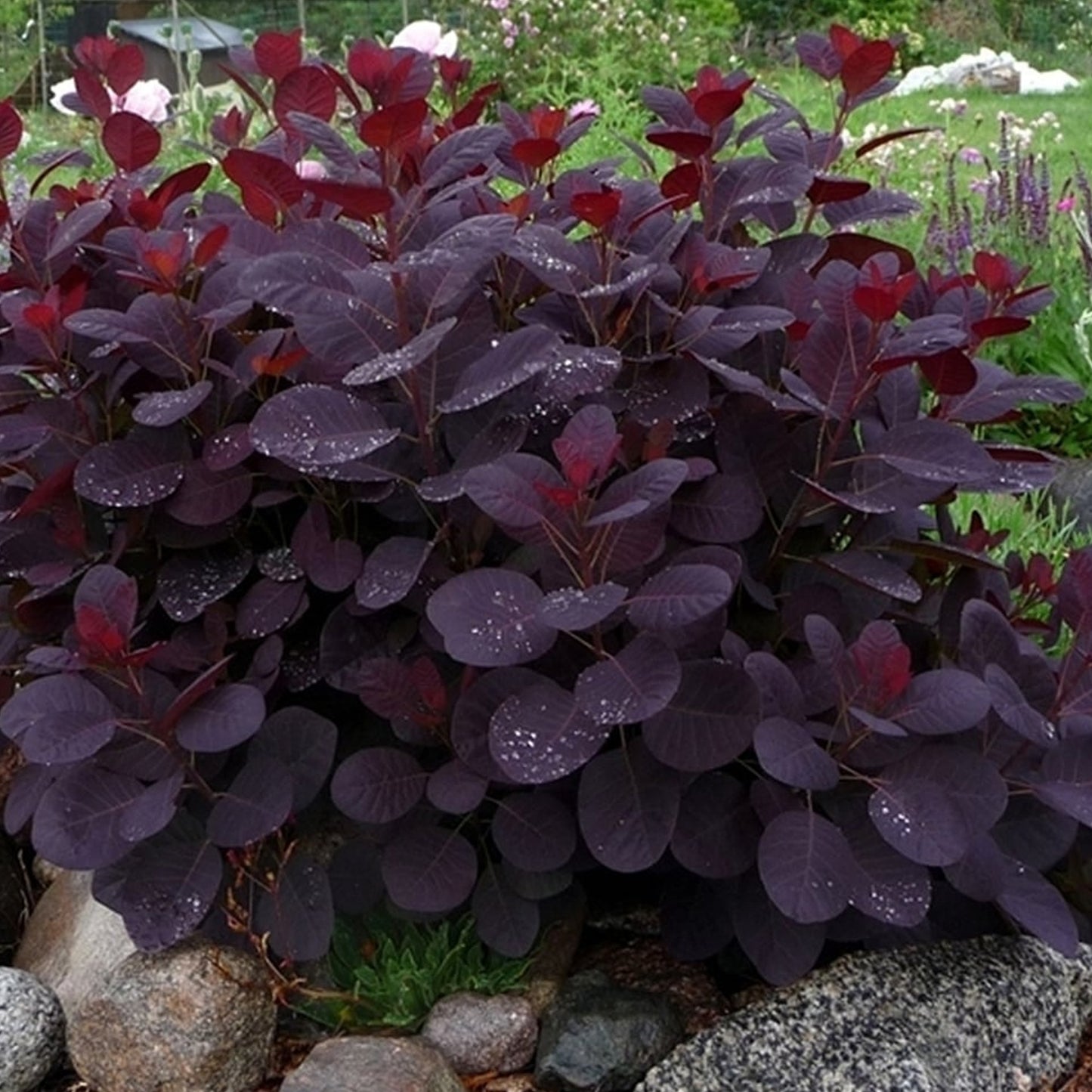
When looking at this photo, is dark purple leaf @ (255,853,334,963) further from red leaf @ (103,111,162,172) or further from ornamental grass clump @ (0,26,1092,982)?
red leaf @ (103,111,162,172)

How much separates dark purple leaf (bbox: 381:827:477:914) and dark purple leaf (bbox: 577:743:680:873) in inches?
6.5

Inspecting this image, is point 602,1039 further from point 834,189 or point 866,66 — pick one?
point 866,66

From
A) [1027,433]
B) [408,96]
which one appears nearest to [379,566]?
[408,96]

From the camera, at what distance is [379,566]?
178 centimetres

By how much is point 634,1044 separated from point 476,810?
321mm

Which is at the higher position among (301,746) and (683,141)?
(683,141)

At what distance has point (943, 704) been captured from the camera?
5.58 ft

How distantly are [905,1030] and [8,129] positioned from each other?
1.52 meters

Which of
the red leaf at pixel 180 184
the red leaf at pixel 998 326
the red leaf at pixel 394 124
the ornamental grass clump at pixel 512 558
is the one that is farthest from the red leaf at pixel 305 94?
the red leaf at pixel 998 326

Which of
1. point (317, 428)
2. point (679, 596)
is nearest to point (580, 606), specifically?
point (679, 596)

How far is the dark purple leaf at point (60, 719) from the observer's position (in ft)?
5.58

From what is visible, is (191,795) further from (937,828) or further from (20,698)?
(937,828)

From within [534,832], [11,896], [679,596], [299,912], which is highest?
[679,596]

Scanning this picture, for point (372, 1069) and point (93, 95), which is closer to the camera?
point (372, 1069)
